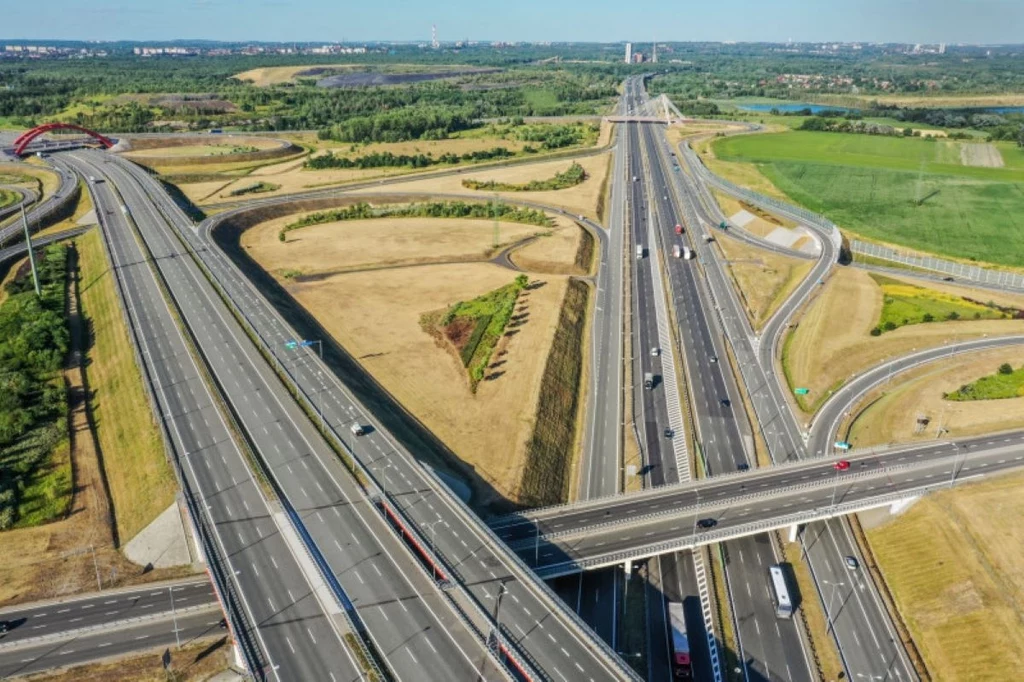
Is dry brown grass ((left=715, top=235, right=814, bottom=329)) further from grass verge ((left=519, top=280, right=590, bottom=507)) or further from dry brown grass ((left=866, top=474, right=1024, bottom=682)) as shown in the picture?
dry brown grass ((left=866, top=474, right=1024, bottom=682))

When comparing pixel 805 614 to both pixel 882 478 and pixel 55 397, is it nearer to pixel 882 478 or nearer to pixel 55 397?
pixel 882 478

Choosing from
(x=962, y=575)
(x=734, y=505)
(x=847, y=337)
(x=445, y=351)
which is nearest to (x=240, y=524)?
(x=445, y=351)

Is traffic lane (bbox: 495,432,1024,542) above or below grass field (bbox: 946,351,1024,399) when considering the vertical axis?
below

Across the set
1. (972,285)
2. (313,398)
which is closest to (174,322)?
(313,398)

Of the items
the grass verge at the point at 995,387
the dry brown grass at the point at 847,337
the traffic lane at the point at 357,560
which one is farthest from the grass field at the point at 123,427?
the grass verge at the point at 995,387

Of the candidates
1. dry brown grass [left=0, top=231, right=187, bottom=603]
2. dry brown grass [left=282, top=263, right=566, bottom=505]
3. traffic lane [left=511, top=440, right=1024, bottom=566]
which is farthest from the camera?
dry brown grass [left=282, top=263, right=566, bottom=505]

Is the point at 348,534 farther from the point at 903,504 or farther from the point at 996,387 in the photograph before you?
the point at 996,387

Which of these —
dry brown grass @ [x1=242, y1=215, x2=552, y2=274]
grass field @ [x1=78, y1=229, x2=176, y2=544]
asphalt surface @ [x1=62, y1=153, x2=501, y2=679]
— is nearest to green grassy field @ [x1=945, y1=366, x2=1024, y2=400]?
dry brown grass @ [x1=242, y1=215, x2=552, y2=274]
